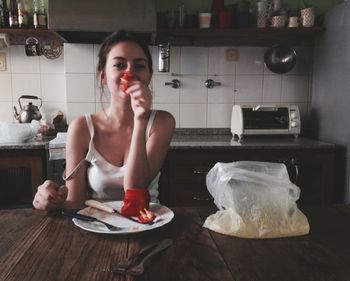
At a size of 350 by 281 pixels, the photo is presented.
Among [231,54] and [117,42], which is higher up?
[231,54]

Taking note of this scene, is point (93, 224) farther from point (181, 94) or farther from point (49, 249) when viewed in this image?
point (181, 94)

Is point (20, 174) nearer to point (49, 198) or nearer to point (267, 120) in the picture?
point (49, 198)

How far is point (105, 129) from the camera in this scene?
1.38 meters

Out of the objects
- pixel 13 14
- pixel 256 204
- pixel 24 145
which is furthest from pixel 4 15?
pixel 256 204

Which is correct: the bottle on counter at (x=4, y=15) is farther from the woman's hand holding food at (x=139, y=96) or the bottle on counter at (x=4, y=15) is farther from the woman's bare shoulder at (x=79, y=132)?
the woman's hand holding food at (x=139, y=96)

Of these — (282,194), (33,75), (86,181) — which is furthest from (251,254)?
(33,75)

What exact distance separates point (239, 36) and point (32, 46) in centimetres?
164

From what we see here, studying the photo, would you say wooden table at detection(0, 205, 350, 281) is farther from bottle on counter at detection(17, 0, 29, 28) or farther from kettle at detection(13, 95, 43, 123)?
bottle on counter at detection(17, 0, 29, 28)

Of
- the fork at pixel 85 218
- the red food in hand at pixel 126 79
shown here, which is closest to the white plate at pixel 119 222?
Result: the fork at pixel 85 218

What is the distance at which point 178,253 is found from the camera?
70cm

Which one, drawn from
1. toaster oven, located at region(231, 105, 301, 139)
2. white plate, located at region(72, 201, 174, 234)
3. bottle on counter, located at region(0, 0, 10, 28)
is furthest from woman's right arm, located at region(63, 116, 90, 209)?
bottle on counter, located at region(0, 0, 10, 28)

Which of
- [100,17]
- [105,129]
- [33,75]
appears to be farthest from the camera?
[33,75]

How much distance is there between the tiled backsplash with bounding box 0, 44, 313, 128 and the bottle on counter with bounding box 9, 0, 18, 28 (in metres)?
0.27

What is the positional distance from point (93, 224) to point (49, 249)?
134mm
